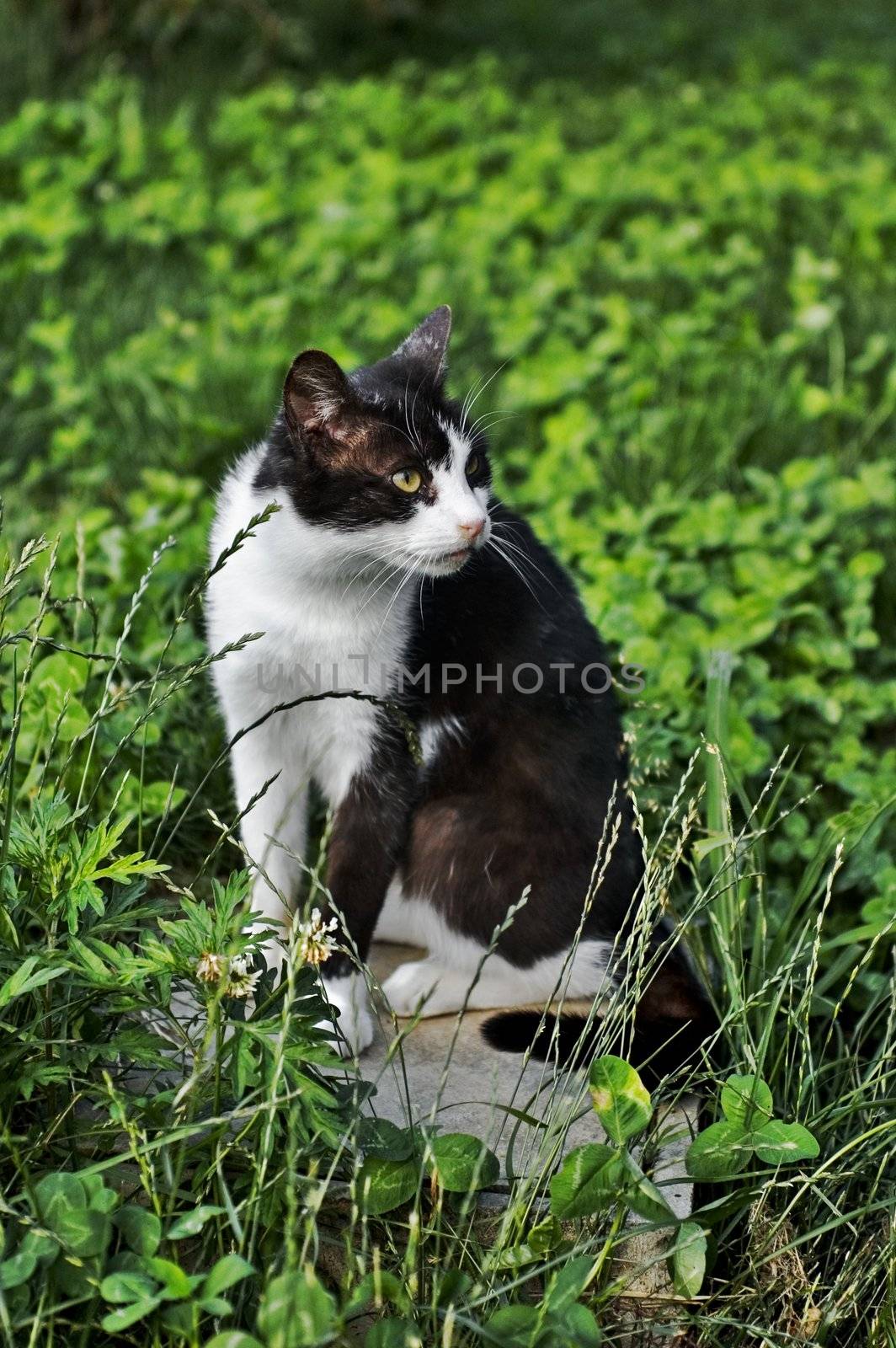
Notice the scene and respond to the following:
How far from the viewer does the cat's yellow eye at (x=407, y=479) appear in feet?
6.76

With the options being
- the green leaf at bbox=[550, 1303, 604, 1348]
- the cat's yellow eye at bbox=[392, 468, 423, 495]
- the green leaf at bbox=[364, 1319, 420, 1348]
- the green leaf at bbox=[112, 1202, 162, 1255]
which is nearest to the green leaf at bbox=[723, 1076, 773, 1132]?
the green leaf at bbox=[550, 1303, 604, 1348]

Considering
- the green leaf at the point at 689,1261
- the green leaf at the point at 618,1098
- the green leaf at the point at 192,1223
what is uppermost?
the green leaf at the point at 618,1098

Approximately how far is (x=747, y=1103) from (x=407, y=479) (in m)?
0.98

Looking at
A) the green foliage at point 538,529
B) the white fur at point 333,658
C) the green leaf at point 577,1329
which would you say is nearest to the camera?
the green leaf at point 577,1329

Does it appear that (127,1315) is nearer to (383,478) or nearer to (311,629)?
(311,629)

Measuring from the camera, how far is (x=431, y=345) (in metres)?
2.24

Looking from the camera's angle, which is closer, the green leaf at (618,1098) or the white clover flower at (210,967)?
the white clover flower at (210,967)

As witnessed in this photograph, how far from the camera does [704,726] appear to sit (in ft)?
8.80

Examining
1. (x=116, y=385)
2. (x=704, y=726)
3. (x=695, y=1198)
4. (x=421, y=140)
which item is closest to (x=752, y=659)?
(x=704, y=726)

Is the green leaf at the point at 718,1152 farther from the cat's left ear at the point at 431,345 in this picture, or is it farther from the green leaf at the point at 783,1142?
the cat's left ear at the point at 431,345

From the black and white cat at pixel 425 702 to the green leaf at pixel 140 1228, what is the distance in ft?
1.91

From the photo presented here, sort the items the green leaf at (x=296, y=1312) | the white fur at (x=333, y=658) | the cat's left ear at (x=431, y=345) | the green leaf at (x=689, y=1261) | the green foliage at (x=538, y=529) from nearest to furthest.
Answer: the green leaf at (x=296, y=1312), the green foliage at (x=538, y=529), the green leaf at (x=689, y=1261), the white fur at (x=333, y=658), the cat's left ear at (x=431, y=345)

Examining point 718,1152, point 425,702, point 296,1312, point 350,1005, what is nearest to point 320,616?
point 425,702

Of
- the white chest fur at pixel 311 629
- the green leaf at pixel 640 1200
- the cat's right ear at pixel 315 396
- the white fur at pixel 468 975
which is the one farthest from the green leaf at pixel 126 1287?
the cat's right ear at pixel 315 396
